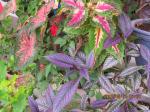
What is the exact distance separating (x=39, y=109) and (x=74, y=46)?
0.33 meters

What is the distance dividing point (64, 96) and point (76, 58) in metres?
0.23

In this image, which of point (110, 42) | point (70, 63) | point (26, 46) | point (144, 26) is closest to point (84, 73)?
point (70, 63)

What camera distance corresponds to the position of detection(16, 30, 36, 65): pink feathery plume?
61.7 inches

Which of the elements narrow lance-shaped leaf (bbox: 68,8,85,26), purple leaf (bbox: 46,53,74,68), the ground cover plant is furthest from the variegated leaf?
purple leaf (bbox: 46,53,74,68)

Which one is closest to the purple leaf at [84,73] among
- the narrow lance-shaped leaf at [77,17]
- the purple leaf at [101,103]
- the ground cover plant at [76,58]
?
the ground cover plant at [76,58]

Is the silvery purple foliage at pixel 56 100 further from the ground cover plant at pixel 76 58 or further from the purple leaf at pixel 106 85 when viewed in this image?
the purple leaf at pixel 106 85

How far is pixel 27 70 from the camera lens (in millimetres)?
1684

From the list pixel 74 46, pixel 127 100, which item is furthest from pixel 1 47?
pixel 127 100

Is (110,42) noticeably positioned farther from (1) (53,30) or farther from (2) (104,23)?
(1) (53,30)

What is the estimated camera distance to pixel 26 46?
1.59 m

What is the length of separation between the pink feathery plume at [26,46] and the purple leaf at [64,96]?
0.35 meters

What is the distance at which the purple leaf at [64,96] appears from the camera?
124cm

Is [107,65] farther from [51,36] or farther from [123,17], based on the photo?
[51,36]

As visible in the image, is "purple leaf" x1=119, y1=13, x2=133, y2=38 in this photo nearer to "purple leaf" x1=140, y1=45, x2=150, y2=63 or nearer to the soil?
"purple leaf" x1=140, y1=45, x2=150, y2=63
